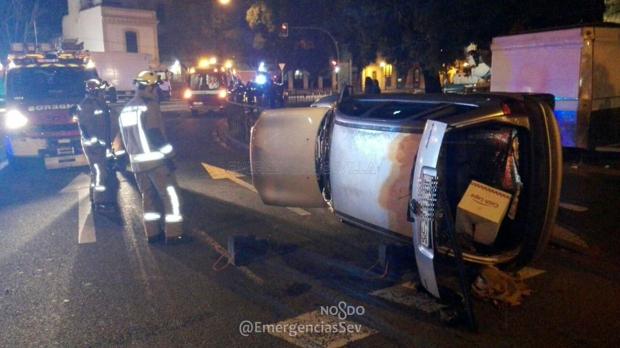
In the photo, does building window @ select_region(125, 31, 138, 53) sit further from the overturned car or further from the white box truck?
the overturned car

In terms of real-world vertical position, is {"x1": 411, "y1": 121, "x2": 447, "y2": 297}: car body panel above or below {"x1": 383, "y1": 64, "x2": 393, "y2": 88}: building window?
below

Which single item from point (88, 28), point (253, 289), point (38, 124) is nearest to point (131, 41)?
point (88, 28)

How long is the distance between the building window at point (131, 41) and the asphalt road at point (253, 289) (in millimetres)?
43526

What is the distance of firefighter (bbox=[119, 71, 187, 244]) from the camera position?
21.6ft

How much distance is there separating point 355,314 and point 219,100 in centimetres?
2301

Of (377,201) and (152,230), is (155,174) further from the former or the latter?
(377,201)

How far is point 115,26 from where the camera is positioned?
47.7 m

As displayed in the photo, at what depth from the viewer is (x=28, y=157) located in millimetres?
11828

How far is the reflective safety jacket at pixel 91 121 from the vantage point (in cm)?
895

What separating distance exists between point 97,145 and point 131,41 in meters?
43.3

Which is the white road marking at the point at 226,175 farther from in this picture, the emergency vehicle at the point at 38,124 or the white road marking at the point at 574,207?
the white road marking at the point at 574,207

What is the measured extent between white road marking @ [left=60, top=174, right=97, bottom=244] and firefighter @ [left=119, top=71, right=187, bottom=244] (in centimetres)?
97

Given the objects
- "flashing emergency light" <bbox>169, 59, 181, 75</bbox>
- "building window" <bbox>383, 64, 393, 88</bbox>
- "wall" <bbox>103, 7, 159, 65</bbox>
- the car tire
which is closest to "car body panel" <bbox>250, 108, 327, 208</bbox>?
the car tire

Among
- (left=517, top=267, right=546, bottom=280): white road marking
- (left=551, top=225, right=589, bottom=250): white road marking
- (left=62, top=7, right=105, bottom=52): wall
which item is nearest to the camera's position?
(left=517, top=267, right=546, bottom=280): white road marking
